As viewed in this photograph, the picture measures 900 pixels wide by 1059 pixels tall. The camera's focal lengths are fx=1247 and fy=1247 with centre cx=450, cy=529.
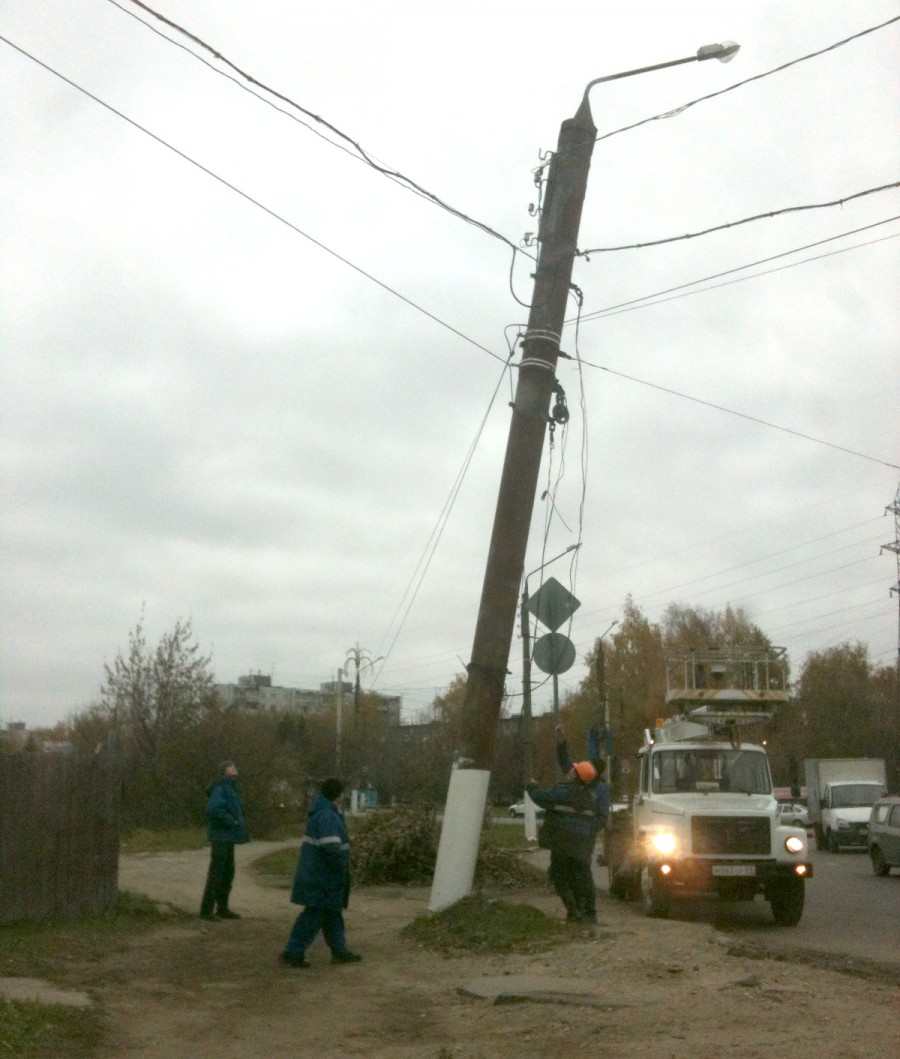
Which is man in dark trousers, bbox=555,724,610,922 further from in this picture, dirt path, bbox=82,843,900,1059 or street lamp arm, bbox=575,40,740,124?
street lamp arm, bbox=575,40,740,124

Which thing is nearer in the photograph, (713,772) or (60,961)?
(60,961)

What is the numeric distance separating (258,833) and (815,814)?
1805 centimetres

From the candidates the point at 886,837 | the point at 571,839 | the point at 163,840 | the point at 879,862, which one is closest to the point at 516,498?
the point at 571,839

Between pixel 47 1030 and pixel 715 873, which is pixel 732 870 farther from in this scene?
pixel 47 1030

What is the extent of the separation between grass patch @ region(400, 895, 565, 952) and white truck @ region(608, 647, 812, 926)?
11.6ft

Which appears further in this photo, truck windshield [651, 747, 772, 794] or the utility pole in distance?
truck windshield [651, 747, 772, 794]

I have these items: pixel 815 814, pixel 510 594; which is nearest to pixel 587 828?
pixel 510 594

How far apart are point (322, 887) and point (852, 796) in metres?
27.5

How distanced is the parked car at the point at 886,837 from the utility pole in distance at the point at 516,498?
1436 cm

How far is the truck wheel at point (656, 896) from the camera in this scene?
1434 centimetres

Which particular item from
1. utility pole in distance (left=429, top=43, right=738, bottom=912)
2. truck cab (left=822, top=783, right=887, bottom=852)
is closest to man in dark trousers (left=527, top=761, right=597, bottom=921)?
utility pole in distance (left=429, top=43, right=738, bottom=912)

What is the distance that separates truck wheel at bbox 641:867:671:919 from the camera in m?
14.3

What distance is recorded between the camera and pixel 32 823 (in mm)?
11484

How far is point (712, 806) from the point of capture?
581 inches
